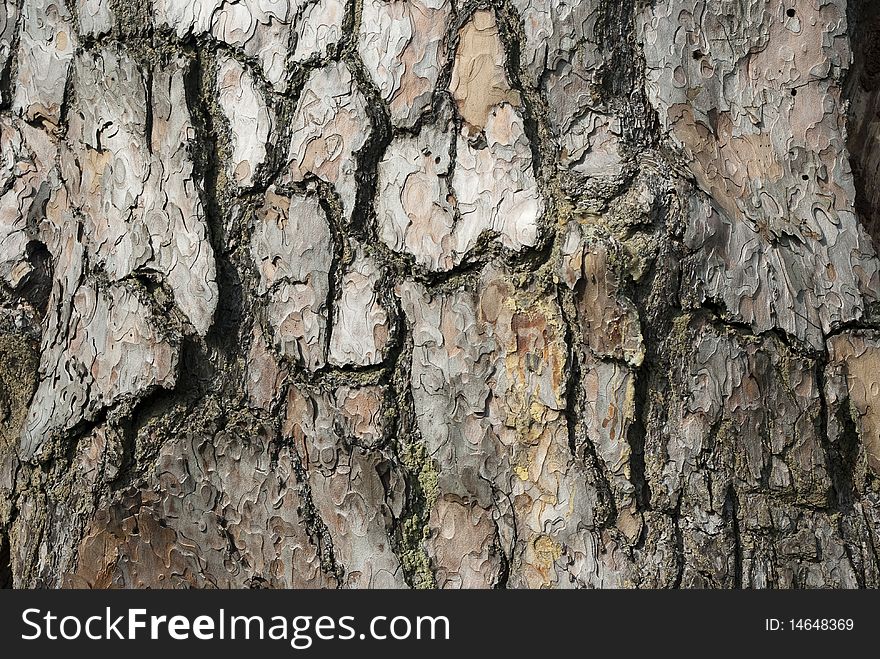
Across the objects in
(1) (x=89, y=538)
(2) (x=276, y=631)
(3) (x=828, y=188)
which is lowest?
(2) (x=276, y=631)

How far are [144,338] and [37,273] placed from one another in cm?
30

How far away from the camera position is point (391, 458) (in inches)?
36.3

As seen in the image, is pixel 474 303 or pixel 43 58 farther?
pixel 43 58

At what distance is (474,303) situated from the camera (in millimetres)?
901

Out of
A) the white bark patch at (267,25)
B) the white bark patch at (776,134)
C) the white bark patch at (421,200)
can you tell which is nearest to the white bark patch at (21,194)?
the white bark patch at (267,25)

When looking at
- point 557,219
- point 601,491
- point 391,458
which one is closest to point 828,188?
point 557,219

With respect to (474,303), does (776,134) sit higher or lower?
higher

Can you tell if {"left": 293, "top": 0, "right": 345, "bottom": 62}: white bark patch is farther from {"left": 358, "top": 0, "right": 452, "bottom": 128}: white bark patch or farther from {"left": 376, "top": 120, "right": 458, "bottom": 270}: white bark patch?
{"left": 376, "top": 120, "right": 458, "bottom": 270}: white bark patch

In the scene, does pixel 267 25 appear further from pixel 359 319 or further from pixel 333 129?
pixel 359 319

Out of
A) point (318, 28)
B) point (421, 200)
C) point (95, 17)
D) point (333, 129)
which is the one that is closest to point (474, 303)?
point (421, 200)

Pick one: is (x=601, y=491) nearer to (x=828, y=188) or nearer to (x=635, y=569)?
(x=635, y=569)

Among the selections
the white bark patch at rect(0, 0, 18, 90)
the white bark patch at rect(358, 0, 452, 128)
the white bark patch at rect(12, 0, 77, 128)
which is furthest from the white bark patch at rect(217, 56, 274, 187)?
the white bark patch at rect(0, 0, 18, 90)

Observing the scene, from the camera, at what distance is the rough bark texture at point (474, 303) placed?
0.89 m

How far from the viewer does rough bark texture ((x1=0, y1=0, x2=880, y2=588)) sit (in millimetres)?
889
